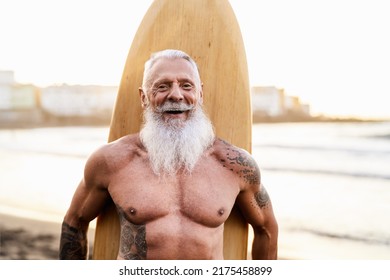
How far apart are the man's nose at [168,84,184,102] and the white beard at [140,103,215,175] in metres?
0.07

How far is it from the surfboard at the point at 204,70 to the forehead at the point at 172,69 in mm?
234

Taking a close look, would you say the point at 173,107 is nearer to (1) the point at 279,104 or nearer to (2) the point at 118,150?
(2) the point at 118,150

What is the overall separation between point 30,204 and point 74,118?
0.83 m

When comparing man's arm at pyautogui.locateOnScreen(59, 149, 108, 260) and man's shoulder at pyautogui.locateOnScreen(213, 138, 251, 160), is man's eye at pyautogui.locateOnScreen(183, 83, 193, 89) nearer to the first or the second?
man's shoulder at pyautogui.locateOnScreen(213, 138, 251, 160)

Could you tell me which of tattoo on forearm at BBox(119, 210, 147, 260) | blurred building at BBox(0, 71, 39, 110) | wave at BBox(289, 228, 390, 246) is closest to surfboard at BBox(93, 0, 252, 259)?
tattoo on forearm at BBox(119, 210, 147, 260)

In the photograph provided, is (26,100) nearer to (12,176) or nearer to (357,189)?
(12,176)

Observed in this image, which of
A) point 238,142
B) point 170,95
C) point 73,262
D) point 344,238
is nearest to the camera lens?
point 170,95

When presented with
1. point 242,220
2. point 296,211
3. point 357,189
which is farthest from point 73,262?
point 357,189

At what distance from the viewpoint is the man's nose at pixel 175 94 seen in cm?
148

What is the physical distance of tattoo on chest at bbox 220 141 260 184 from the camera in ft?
5.13

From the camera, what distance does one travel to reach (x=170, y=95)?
1.48m

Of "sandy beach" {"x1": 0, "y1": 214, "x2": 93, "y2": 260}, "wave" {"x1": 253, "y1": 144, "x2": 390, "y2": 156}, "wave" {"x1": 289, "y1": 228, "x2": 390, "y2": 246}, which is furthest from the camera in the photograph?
"wave" {"x1": 253, "y1": 144, "x2": 390, "y2": 156}

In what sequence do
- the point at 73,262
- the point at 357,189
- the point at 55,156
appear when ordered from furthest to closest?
the point at 55,156 → the point at 357,189 → the point at 73,262

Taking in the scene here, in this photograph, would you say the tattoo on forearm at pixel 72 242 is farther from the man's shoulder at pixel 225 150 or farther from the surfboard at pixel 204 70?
the man's shoulder at pixel 225 150
